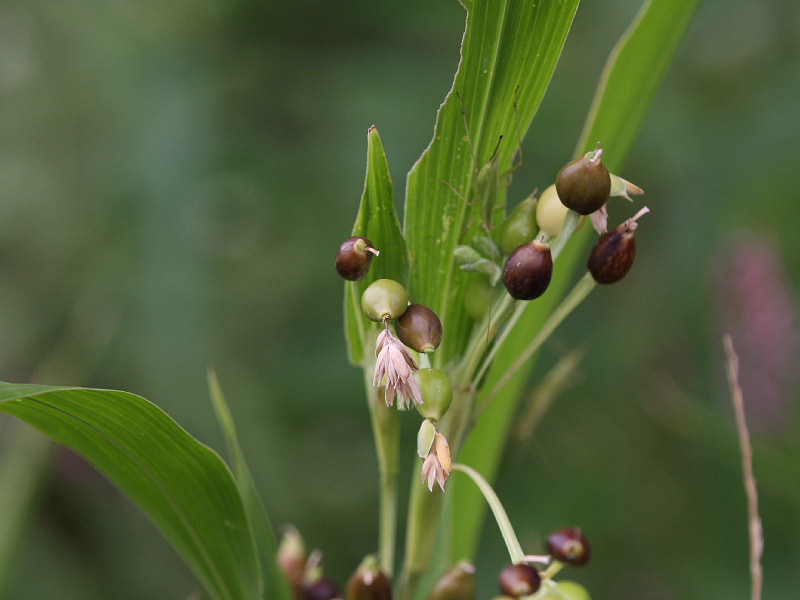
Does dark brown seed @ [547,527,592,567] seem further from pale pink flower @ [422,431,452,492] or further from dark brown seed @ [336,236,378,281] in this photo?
dark brown seed @ [336,236,378,281]

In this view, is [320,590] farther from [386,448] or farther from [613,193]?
[613,193]

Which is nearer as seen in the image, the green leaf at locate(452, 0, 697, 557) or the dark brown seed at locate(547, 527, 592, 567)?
the dark brown seed at locate(547, 527, 592, 567)

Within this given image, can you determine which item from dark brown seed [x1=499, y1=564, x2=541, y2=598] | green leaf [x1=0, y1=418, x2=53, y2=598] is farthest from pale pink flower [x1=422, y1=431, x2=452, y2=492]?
green leaf [x1=0, y1=418, x2=53, y2=598]

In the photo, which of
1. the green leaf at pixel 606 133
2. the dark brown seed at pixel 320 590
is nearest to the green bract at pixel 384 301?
the green leaf at pixel 606 133

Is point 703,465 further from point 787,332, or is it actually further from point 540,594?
point 540,594

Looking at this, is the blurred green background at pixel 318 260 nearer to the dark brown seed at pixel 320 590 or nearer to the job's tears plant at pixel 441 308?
the dark brown seed at pixel 320 590

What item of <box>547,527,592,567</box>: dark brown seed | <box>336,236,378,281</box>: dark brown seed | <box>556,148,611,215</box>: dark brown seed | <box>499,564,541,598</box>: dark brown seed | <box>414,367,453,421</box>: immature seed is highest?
<box>556,148,611,215</box>: dark brown seed
